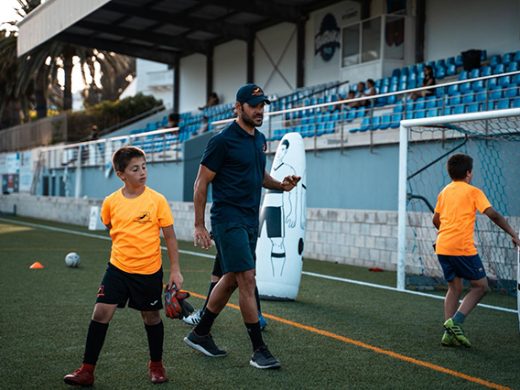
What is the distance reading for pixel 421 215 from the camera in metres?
11.9

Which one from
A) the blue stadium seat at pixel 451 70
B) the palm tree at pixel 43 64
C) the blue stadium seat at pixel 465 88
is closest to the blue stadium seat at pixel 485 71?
the blue stadium seat at pixel 465 88

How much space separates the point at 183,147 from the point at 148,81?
3933 cm

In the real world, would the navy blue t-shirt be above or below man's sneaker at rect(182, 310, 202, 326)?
above

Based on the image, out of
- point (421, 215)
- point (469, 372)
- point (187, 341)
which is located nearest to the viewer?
point (469, 372)

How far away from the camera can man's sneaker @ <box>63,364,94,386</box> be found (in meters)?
4.75

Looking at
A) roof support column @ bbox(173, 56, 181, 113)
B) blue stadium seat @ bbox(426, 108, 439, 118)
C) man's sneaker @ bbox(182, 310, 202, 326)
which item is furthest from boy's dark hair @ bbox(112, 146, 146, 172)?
roof support column @ bbox(173, 56, 181, 113)

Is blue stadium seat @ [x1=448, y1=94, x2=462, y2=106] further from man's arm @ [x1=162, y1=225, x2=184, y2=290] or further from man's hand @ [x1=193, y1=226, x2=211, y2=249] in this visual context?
man's arm @ [x1=162, y1=225, x2=184, y2=290]

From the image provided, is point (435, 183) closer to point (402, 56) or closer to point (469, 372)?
point (469, 372)

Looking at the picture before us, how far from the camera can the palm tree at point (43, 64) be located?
4103 centimetres

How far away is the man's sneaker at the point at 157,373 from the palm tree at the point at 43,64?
37728 millimetres

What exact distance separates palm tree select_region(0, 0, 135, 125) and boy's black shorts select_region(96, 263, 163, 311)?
1480 inches

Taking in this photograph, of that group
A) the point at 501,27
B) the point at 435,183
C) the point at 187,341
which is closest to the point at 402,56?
the point at 501,27

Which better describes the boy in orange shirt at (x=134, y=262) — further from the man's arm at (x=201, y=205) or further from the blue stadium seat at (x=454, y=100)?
the blue stadium seat at (x=454, y=100)

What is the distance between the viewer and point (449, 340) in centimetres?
629
